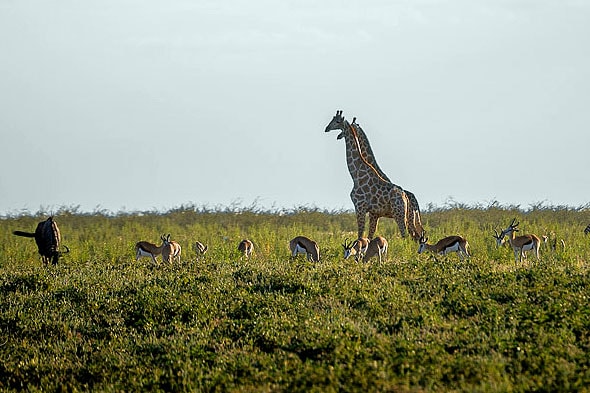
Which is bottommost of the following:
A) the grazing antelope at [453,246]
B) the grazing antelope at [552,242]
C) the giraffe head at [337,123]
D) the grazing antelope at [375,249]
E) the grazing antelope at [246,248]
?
the grazing antelope at [246,248]

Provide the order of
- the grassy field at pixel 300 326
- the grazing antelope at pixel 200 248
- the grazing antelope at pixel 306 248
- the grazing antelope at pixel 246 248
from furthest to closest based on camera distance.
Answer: the grazing antelope at pixel 200 248, the grazing antelope at pixel 246 248, the grazing antelope at pixel 306 248, the grassy field at pixel 300 326

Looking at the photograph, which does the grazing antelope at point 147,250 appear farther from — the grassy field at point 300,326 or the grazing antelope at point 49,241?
the grazing antelope at point 49,241

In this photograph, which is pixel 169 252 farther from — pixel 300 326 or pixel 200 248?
pixel 300 326

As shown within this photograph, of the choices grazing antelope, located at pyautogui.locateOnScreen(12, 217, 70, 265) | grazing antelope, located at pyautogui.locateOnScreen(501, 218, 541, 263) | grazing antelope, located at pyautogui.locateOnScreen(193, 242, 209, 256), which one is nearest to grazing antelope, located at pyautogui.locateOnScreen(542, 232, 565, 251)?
grazing antelope, located at pyautogui.locateOnScreen(501, 218, 541, 263)

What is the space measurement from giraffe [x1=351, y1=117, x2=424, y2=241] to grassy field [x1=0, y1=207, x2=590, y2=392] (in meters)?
4.79

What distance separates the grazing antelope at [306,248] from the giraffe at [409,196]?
150 inches

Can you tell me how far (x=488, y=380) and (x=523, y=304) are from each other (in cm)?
363

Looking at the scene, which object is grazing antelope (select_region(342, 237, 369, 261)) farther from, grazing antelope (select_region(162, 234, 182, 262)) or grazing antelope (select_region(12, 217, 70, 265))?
grazing antelope (select_region(12, 217, 70, 265))

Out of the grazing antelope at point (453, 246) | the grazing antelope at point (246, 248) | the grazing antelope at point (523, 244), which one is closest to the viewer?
the grazing antelope at point (523, 244)

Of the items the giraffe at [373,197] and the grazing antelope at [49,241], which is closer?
the grazing antelope at [49,241]

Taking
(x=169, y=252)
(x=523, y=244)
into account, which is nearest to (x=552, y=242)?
(x=523, y=244)

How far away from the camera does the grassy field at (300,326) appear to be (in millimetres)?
11672

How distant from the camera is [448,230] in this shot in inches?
1104

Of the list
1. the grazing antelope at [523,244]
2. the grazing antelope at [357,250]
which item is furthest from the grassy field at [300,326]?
the grazing antelope at [357,250]
